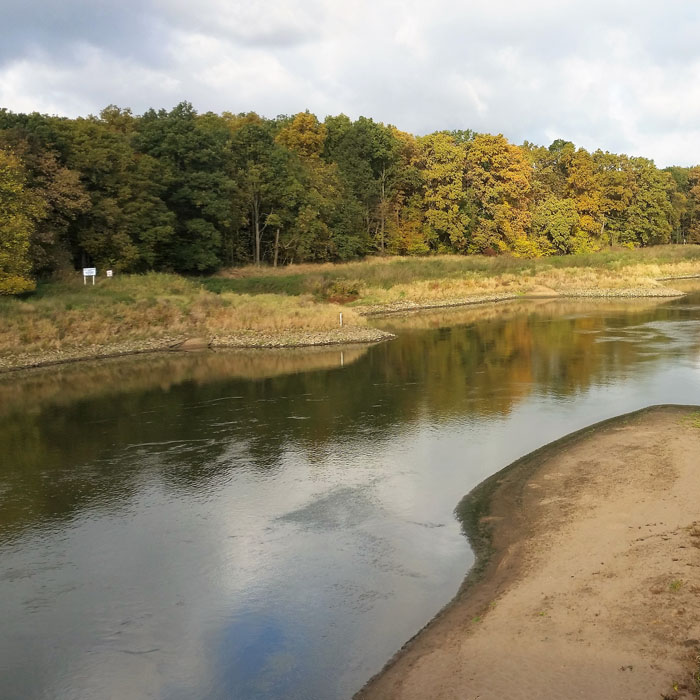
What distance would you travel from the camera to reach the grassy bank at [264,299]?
36312mm

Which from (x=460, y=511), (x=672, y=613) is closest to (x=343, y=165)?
(x=460, y=511)

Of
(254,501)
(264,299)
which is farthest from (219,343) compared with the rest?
(254,501)

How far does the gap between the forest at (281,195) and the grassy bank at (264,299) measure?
3097 mm

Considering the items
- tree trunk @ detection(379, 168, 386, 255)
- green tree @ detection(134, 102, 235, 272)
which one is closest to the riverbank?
green tree @ detection(134, 102, 235, 272)

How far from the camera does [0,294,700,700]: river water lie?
413 inches

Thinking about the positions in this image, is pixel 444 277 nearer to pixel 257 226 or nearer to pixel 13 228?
pixel 257 226

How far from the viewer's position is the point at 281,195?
208 ft

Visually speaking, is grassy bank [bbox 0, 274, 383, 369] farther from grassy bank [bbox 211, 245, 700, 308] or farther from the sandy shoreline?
grassy bank [bbox 211, 245, 700, 308]

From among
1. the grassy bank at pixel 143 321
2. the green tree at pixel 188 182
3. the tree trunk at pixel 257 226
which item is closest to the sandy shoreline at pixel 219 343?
the grassy bank at pixel 143 321

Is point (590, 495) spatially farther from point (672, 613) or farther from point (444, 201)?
point (444, 201)

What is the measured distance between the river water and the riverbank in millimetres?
839

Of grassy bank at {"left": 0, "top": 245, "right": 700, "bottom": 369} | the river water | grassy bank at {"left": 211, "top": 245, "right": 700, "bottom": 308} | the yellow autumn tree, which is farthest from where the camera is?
the yellow autumn tree

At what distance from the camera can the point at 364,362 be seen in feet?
112

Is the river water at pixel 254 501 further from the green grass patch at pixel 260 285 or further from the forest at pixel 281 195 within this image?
the green grass patch at pixel 260 285
